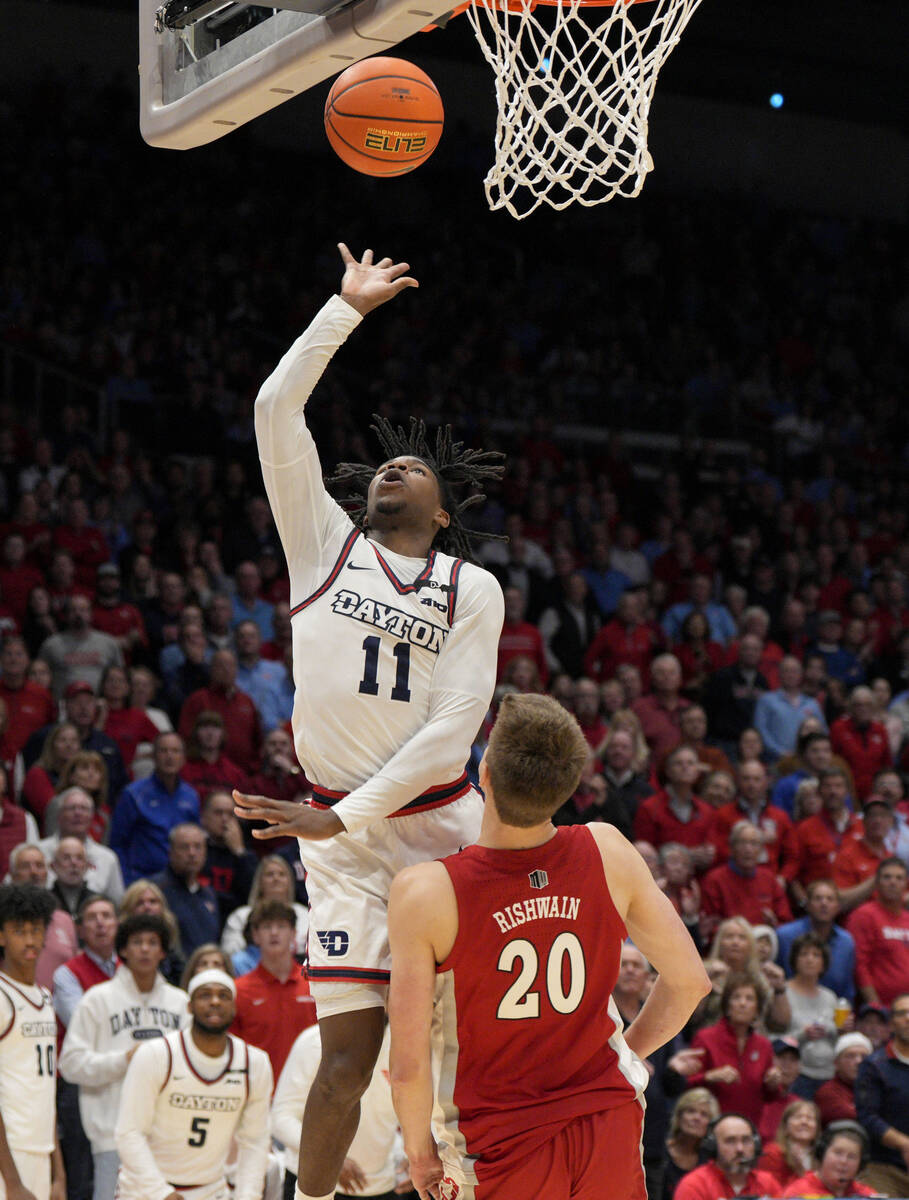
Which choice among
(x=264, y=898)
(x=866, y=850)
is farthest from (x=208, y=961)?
(x=866, y=850)

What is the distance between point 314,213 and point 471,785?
13212 millimetres

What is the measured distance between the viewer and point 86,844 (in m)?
8.73

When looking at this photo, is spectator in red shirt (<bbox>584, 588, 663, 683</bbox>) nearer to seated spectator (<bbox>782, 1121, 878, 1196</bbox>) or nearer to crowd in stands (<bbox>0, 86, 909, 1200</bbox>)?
crowd in stands (<bbox>0, 86, 909, 1200</bbox>)

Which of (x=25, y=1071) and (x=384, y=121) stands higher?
(x=384, y=121)

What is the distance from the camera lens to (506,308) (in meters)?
17.4

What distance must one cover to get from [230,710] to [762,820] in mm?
3345

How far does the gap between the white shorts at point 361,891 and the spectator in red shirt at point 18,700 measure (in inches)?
227

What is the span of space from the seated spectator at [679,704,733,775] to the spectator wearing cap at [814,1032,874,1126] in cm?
245

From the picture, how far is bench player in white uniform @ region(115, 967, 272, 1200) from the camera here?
22.8 ft

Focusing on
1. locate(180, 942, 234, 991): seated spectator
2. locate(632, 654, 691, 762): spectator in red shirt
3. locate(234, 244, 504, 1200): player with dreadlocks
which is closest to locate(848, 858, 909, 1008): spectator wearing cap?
locate(632, 654, 691, 762): spectator in red shirt

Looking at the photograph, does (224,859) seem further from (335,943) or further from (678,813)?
(335,943)

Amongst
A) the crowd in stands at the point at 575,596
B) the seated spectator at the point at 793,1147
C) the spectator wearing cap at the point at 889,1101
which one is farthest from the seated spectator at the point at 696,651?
the seated spectator at the point at 793,1147

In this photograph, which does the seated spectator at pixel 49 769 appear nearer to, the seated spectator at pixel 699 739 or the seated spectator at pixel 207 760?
the seated spectator at pixel 207 760

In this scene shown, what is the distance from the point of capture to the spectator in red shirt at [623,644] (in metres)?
12.2
